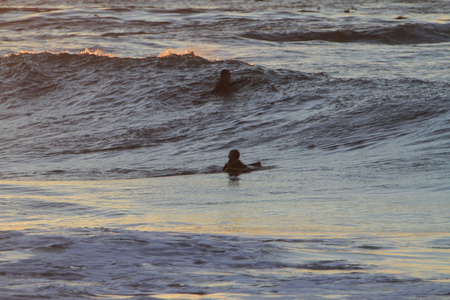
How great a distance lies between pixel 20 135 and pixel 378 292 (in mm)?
12731

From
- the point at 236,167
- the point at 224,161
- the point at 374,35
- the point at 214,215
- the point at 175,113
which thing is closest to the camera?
the point at 214,215

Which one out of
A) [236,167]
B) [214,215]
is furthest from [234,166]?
[214,215]

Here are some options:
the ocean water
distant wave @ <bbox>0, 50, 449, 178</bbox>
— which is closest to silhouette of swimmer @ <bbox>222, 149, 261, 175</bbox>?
the ocean water

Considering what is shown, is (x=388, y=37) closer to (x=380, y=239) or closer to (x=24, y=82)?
(x=24, y=82)

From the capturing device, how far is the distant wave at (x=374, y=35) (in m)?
27.9

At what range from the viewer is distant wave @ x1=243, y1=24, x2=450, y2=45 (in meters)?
27.9

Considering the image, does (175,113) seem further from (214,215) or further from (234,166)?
(214,215)

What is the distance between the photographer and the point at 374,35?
28.9 metres

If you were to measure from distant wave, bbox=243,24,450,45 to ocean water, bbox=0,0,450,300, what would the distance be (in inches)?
7.1

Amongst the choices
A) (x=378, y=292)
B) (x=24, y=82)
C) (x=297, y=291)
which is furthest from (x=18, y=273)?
(x=24, y=82)

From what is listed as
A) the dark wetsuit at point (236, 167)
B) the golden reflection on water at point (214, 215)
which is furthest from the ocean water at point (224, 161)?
the dark wetsuit at point (236, 167)

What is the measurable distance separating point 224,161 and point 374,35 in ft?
64.0

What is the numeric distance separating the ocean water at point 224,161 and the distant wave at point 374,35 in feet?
0.59

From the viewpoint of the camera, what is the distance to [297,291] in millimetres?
3953
